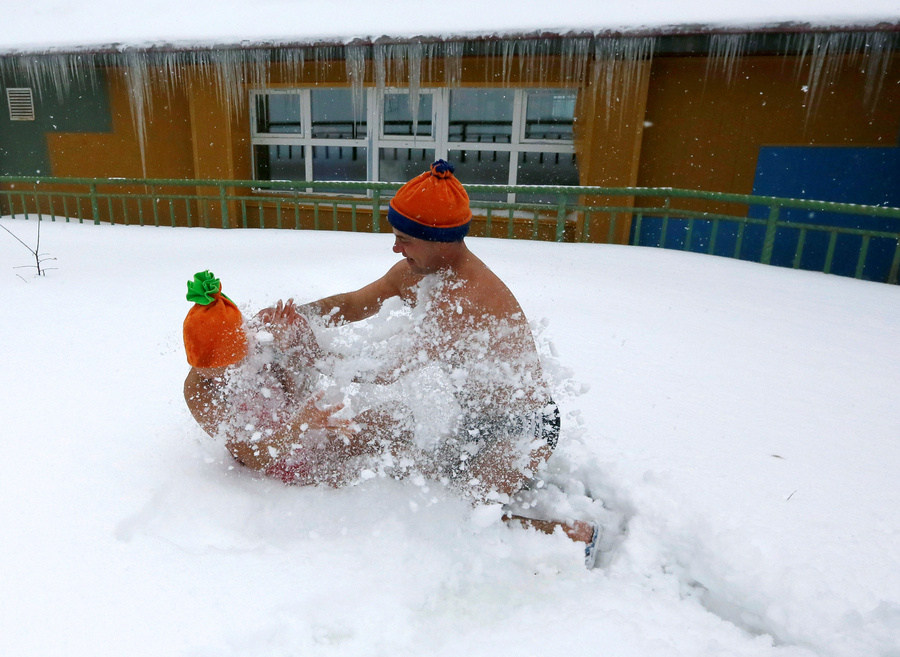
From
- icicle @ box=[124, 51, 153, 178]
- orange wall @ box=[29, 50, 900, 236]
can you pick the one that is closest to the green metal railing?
orange wall @ box=[29, 50, 900, 236]

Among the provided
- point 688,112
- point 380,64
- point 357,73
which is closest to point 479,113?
point 380,64

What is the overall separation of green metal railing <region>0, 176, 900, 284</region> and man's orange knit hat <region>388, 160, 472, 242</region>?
4.33 metres

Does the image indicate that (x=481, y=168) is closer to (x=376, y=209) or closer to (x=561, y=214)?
(x=376, y=209)

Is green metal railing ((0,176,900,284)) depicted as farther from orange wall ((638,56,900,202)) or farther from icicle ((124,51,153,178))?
icicle ((124,51,153,178))

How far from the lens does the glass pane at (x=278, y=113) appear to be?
848 centimetres

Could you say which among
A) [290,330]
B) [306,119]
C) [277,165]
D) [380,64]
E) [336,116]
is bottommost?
[290,330]

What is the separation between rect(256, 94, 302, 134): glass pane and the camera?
848 centimetres

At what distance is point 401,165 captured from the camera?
1192cm

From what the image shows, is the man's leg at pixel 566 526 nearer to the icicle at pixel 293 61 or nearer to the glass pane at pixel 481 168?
the icicle at pixel 293 61

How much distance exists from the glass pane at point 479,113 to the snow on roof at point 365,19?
3.59 ft

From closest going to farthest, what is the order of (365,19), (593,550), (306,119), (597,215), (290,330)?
1. (593,550)
2. (290,330)
3. (597,215)
4. (365,19)
5. (306,119)

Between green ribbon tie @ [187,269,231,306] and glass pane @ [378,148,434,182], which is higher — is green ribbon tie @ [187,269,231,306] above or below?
below

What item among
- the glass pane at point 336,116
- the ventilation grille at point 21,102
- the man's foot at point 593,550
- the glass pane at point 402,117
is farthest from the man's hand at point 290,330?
the ventilation grille at point 21,102

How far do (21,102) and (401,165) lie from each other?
6.70m
